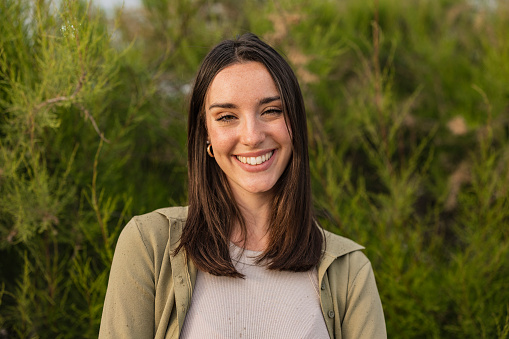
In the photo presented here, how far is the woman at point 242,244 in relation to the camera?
1489 mm

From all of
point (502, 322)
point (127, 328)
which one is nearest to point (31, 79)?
point (127, 328)

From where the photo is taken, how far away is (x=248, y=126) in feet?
5.07

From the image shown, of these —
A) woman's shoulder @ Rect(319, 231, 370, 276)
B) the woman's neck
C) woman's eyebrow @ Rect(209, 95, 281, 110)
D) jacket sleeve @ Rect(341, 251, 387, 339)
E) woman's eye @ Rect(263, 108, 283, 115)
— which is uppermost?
woman's eyebrow @ Rect(209, 95, 281, 110)

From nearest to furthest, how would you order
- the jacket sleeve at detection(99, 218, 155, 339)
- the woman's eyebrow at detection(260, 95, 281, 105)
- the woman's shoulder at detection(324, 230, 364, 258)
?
the jacket sleeve at detection(99, 218, 155, 339) → the woman's eyebrow at detection(260, 95, 281, 105) → the woman's shoulder at detection(324, 230, 364, 258)

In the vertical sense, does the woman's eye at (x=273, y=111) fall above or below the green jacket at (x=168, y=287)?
above

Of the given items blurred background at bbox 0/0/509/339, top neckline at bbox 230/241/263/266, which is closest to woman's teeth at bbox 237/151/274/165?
top neckline at bbox 230/241/263/266

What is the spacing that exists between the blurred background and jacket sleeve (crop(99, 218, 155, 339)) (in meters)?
0.48

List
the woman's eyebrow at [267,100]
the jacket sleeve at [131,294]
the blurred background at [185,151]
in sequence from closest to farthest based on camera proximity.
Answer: the jacket sleeve at [131,294] → the woman's eyebrow at [267,100] → the blurred background at [185,151]

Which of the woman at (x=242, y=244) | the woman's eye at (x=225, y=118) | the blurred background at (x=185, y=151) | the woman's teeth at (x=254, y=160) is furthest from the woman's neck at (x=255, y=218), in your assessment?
the blurred background at (x=185, y=151)

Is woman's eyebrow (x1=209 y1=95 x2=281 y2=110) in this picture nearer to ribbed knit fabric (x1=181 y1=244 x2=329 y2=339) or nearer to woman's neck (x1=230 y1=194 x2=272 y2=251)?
woman's neck (x1=230 y1=194 x2=272 y2=251)

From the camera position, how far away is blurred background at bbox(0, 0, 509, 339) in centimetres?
210

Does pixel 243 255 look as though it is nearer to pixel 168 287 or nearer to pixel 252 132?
pixel 168 287

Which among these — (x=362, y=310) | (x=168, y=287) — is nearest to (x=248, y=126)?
(x=168, y=287)

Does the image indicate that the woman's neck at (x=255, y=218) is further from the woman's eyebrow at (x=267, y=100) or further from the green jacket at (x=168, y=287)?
the woman's eyebrow at (x=267, y=100)
